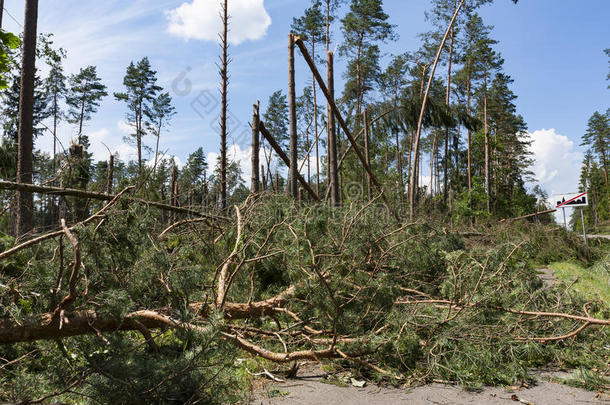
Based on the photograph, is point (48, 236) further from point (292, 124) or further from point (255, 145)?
point (255, 145)

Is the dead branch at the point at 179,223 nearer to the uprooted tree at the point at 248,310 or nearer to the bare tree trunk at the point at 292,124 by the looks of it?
the uprooted tree at the point at 248,310

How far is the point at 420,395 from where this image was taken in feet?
10.1

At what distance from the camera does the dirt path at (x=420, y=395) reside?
2.96m

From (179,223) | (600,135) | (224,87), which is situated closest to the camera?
(179,223)

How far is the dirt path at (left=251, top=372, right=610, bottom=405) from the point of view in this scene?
2957mm

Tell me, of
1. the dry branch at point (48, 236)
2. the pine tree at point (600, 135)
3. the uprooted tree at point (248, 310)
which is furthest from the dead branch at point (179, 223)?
the pine tree at point (600, 135)

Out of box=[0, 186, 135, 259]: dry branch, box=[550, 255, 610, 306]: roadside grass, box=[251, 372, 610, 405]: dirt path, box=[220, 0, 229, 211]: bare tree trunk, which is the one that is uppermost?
box=[220, 0, 229, 211]: bare tree trunk

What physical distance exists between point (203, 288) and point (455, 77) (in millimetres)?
28606

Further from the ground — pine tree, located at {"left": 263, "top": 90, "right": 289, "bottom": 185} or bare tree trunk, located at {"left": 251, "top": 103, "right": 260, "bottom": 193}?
pine tree, located at {"left": 263, "top": 90, "right": 289, "bottom": 185}

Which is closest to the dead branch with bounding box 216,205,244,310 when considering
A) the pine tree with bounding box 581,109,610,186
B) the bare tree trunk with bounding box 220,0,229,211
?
the bare tree trunk with bounding box 220,0,229,211

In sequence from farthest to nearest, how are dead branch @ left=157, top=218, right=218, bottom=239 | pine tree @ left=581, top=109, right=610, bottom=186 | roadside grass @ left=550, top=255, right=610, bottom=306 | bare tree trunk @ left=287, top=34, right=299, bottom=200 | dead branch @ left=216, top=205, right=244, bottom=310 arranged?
pine tree @ left=581, top=109, right=610, bottom=186
bare tree trunk @ left=287, top=34, right=299, bottom=200
roadside grass @ left=550, top=255, right=610, bottom=306
dead branch @ left=157, top=218, right=218, bottom=239
dead branch @ left=216, top=205, right=244, bottom=310

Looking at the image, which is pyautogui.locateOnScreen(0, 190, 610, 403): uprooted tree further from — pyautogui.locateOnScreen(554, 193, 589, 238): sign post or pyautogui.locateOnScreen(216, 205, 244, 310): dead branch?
pyautogui.locateOnScreen(554, 193, 589, 238): sign post

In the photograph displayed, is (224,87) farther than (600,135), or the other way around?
(600,135)

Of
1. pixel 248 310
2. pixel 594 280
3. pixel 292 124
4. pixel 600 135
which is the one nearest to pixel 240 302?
pixel 248 310
